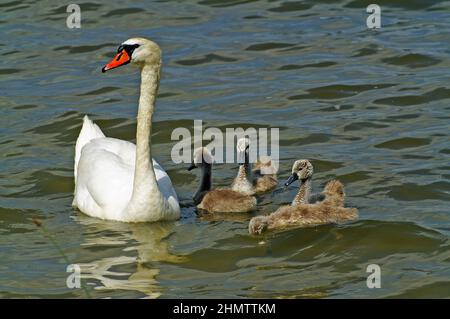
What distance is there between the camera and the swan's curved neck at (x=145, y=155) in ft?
34.7

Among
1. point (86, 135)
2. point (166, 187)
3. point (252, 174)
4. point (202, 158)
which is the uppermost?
point (86, 135)

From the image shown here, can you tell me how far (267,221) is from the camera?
10242mm

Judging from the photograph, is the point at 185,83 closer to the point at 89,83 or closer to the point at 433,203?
the point at 89,83

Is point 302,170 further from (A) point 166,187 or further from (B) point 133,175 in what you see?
(B) point 133,175

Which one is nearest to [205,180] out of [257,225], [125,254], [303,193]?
[303,193]

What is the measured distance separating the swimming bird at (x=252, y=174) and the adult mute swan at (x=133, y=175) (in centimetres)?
71

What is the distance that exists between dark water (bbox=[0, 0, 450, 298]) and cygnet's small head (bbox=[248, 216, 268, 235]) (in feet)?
0.36

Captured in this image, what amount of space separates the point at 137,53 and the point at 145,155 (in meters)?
0.99

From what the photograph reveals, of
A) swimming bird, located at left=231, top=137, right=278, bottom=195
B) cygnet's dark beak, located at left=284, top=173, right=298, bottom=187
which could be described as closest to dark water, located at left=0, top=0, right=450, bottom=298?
swimming bird, located at left=231, top=137, right=278, bottom=195

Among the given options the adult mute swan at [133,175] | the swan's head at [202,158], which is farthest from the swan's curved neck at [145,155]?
the swan's head at [202,158]

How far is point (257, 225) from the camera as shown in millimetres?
10164

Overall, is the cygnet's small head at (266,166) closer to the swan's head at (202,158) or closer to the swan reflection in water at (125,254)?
the swan's head at (202,158)

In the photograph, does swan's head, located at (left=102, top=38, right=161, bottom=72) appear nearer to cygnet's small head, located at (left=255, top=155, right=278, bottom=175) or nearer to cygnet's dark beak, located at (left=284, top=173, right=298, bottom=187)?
cygnet's dark beak, located at (left=284, top=173, right=298, bottom=187)
